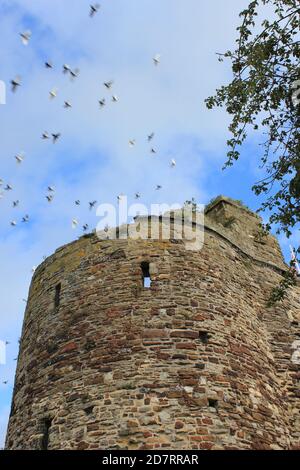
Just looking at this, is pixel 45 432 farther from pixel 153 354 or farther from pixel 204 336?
pixel 204 336

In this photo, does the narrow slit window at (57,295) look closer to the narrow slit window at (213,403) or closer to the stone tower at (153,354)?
the stone tower at (153,354)

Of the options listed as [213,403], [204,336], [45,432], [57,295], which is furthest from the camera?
[57,295]

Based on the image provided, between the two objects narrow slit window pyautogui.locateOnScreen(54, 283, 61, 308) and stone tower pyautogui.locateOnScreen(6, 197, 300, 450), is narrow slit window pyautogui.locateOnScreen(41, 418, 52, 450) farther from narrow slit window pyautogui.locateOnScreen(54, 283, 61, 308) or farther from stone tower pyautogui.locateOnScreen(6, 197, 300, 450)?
narrow slit window pyautogui.locateOnScreen(54, 283, 61, 308)

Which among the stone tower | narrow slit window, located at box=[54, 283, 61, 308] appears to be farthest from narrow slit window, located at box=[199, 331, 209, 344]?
narrow slit window, located at box=[54, 283, 61, 308]

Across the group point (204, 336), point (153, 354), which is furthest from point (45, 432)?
point (204, 336)

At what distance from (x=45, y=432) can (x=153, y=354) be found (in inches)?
88.4

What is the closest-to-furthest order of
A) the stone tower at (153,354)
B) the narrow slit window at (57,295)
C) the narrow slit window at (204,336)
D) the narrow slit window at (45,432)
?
the stone tower at (153,354)
the narrow slit window at (45,432)
the narrow slit window at (204,336)
the narrow slit window at (57,295)

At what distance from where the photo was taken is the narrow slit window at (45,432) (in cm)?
839

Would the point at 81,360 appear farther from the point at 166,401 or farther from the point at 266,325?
the point at 266,325

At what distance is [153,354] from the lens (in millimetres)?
8641

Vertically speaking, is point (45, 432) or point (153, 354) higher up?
point (153, 354)

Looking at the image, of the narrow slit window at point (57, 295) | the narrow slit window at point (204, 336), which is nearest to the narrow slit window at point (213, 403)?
the narrow slit window at point (204, 336)

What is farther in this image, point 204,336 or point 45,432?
point 204,336

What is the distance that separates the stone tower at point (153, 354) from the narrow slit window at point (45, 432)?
2 cm
